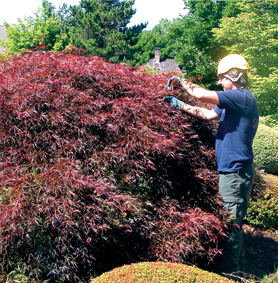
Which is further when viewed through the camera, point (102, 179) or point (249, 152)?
point (249, 152)

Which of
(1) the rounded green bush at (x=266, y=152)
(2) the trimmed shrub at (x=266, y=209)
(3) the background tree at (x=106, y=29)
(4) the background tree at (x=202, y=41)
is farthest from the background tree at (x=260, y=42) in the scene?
(2) the trimmed shrub at (x=266, y=209)

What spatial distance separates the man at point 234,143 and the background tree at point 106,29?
1903cm

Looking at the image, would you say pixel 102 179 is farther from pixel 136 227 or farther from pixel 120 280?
pixel 120 280

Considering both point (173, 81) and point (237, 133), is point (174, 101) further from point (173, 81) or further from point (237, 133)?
point (237, 133)

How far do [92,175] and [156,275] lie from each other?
837 mm

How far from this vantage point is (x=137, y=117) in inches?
103

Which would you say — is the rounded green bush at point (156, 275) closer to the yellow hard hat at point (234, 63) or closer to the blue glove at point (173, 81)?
the blue glove at point (173, 81)

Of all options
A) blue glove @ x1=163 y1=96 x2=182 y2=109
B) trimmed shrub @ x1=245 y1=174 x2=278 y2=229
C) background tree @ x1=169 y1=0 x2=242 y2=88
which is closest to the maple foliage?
blue glove @ x1=163 y1=96 x2=182 y2=109

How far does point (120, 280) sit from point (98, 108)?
133 centimetres

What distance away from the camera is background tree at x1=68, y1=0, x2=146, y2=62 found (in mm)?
21859

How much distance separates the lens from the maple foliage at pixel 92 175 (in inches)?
86.5

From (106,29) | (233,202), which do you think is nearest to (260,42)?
(106,29)

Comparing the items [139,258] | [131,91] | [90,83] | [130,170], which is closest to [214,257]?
[139,258]

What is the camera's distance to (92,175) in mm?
2383
